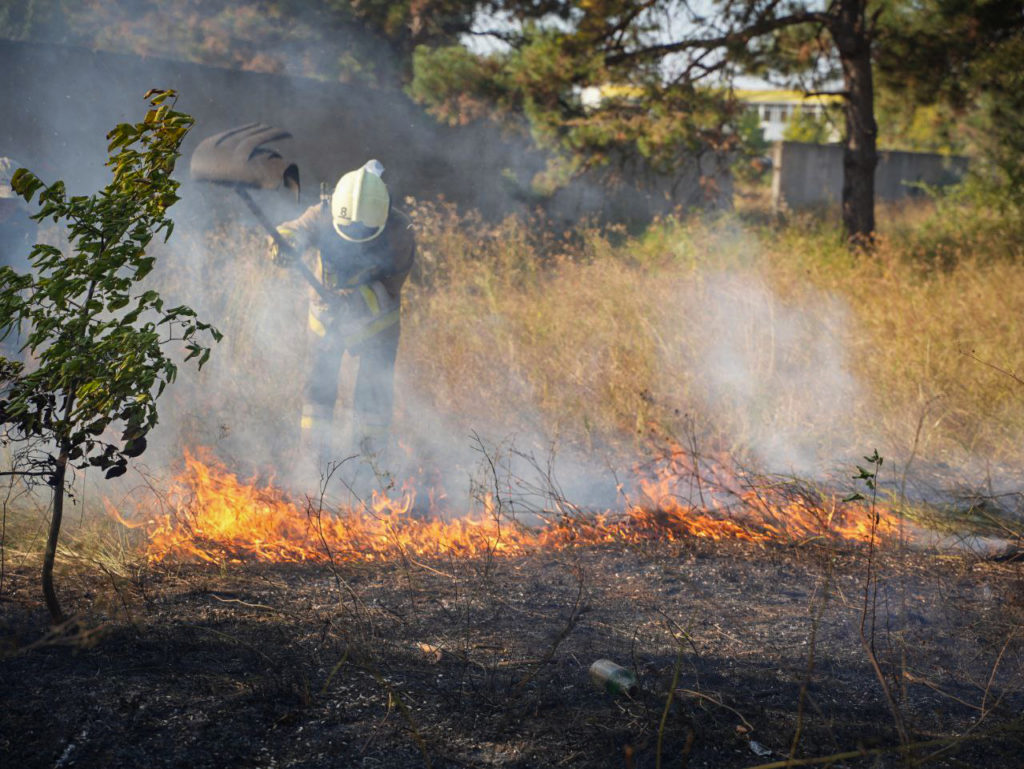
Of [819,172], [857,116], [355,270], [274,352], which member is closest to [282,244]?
[355,270]

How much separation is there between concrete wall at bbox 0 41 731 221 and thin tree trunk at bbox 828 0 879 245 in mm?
1605

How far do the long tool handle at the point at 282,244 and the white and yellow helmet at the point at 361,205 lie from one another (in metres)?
0.33

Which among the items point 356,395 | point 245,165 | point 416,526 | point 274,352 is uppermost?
point 245,165

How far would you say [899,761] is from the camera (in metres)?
2.34

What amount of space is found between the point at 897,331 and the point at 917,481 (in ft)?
6.11

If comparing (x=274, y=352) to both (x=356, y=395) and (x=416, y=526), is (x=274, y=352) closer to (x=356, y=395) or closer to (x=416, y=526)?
(x=356, y=395)

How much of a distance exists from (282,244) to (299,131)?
6.93 metres

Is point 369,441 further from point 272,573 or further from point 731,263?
point 731,263

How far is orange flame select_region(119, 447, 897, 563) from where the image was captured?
13.3 feet

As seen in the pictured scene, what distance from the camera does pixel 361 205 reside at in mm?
4461

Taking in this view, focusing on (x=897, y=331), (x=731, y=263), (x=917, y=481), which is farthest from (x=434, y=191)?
(x=917, y=481)

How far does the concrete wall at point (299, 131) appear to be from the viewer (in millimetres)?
8609

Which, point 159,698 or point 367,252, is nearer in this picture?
point 159,698

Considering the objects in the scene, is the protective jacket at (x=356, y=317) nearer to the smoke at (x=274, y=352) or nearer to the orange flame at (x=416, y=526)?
the smoke at (x=274, y=352)
